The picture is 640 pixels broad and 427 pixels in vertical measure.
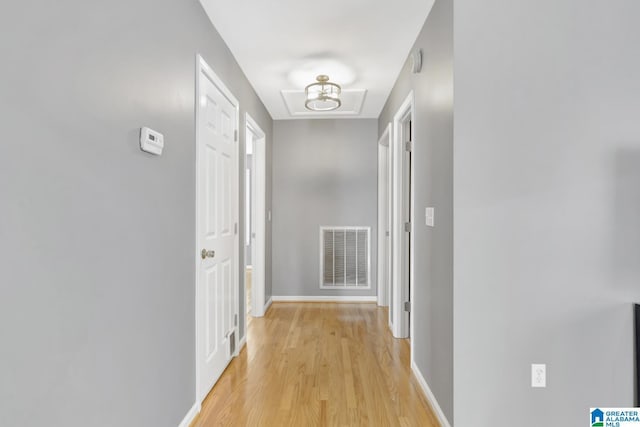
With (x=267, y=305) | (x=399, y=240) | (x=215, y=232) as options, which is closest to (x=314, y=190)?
(x=267, y=305)

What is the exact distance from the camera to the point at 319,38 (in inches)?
104

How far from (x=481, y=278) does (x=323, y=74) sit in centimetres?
232

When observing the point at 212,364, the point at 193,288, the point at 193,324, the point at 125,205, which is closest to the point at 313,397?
the point at 212,364

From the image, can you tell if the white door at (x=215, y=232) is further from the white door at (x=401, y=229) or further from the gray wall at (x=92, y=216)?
the white door at (x=401, y=229)

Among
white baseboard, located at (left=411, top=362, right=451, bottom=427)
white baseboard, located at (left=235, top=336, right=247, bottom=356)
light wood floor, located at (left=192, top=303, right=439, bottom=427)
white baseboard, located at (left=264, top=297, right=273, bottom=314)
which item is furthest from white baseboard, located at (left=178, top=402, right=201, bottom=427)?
white baseboard, located at (left=264, top=297, right=273, bottom=314)

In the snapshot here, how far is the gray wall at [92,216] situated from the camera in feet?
2.99

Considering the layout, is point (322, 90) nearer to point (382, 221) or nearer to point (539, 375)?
point (382, 221)

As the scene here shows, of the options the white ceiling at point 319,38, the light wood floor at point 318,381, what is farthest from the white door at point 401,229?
the white ceiling at point 319,38

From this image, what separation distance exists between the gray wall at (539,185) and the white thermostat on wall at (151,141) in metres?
1.51

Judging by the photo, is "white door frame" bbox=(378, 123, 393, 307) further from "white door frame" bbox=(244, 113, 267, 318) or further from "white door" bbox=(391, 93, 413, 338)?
"white door frame" bbox=(244, 113, 267, 318)

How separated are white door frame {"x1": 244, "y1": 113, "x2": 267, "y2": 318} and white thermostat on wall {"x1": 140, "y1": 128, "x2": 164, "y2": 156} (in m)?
2.54

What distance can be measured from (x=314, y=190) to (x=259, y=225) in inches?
39.3

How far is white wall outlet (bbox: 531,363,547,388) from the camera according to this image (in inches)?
73.0

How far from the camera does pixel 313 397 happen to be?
2.26 m
